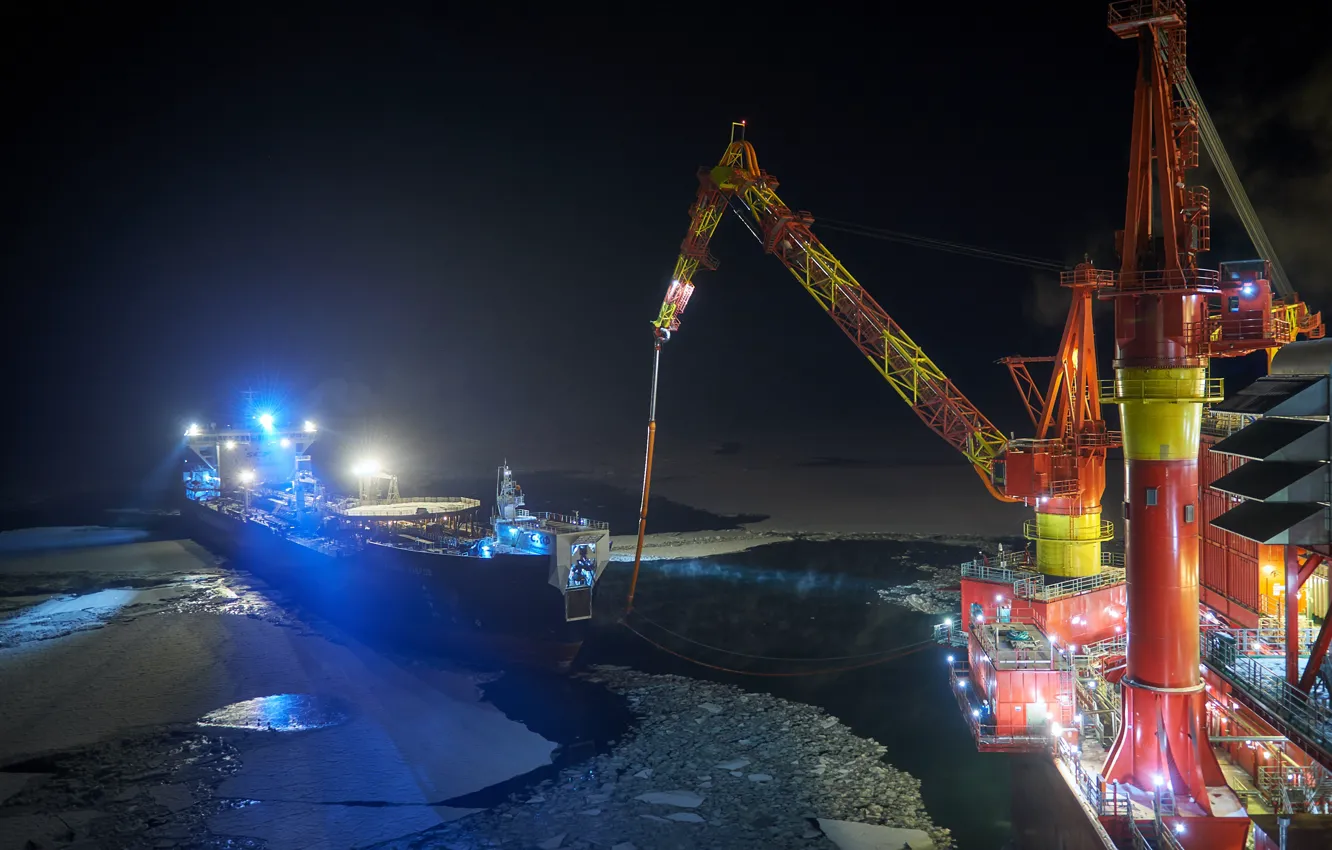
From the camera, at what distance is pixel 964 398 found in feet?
91.3

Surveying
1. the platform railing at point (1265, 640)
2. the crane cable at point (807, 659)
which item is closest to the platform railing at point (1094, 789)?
the platform railing at point (1265, 640)

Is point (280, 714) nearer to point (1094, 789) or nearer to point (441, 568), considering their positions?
point (441, 568)

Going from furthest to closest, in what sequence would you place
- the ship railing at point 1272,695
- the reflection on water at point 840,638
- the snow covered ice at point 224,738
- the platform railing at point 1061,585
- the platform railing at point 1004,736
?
1. the platform railing at point 1061,585
2. the reflection on water at point 840,638
3. the platform railing at point 1004,736
4. the snow covered ice at point 224,738
5. the ship railing at point 1272,695

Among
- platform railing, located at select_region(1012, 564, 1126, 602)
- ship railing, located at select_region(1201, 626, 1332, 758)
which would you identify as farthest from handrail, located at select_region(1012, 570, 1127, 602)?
ship railing, located at select_region(1201, 626, 1332, 758)

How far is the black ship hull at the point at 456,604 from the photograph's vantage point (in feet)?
84.0

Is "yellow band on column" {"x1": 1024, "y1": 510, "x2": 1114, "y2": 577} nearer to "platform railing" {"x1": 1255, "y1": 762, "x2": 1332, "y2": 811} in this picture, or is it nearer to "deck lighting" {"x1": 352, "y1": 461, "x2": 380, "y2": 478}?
"platform railing" {"x1": 1255, "y1": 762, "x2": 1332, "y2": 811}

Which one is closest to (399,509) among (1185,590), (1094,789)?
(1094,789)

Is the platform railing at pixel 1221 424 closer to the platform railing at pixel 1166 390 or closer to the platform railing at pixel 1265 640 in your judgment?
the platform railing at pixel 1265 640

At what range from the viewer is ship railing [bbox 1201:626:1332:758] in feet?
32.5

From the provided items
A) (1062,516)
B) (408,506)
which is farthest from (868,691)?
(408,506)

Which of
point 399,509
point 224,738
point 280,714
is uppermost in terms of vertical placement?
point 399,509

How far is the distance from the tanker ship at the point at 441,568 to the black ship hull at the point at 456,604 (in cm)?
3

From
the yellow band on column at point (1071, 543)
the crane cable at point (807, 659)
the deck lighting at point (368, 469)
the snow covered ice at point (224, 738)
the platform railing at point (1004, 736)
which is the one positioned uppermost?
the deck lighting at point (368, 469)

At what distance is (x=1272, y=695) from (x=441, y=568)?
22.6 metres
